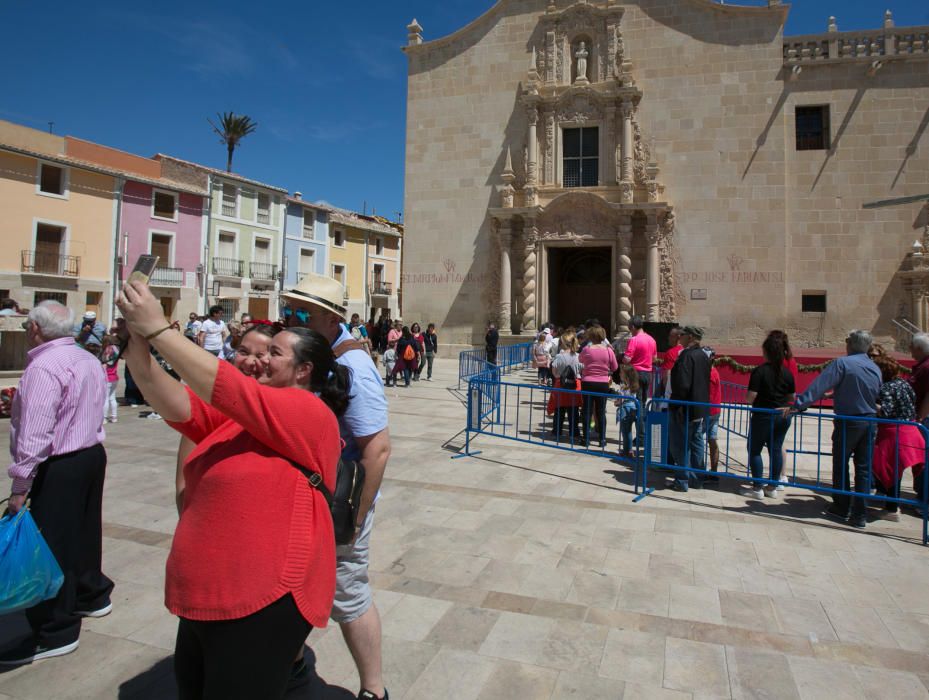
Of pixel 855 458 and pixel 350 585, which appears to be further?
pixel 855 458

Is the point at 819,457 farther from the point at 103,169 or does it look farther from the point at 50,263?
the point at 103,169

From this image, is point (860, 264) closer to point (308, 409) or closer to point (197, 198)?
point (308, 409)

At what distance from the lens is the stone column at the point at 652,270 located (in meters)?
17.7

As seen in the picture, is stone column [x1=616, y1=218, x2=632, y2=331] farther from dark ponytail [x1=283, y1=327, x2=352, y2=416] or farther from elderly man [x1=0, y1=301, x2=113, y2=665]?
dark ponytail [x1=283, y1=327, x2=352, y2=416]

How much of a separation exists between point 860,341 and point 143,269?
19.7 ft

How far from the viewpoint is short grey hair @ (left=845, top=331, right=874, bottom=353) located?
17.7ft

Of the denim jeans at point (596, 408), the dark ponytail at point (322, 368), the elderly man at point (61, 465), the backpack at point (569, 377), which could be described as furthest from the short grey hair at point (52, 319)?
the backpack at point (569, 377)

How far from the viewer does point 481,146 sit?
65.1 ft

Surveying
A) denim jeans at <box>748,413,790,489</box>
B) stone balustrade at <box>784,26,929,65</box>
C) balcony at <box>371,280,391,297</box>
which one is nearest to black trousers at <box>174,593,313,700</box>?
denim jeans at <box>748,413,790,489</box>

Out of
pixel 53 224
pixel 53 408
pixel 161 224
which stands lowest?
pixel 53 408

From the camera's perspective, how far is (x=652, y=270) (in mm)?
17672

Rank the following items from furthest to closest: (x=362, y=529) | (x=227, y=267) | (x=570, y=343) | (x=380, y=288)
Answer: (x=380, y=288)
(x=227, y=267)
(x=570, y=343)
(x=362, y=529)

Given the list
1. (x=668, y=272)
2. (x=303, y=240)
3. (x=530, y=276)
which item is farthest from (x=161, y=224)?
(x=668, y=272)

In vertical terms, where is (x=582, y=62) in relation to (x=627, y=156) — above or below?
above
